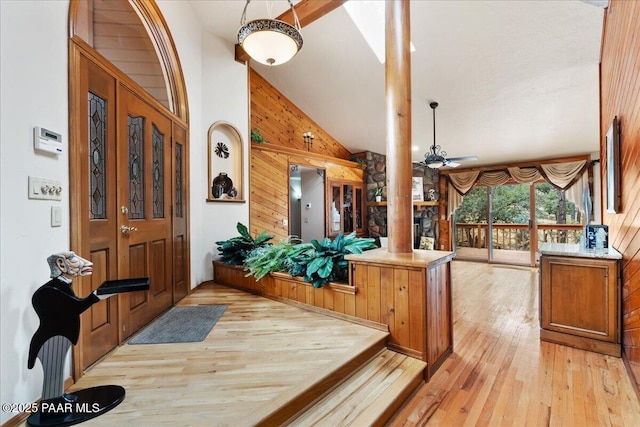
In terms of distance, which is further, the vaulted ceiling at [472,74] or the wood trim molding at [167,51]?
the vaulted ceiling at [472,74]

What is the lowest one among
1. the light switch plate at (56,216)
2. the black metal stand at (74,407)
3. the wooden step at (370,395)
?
the wooden step at (370,395)

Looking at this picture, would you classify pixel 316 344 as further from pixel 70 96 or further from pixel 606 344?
pixel 606 344

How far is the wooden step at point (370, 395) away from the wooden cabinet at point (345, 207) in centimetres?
432

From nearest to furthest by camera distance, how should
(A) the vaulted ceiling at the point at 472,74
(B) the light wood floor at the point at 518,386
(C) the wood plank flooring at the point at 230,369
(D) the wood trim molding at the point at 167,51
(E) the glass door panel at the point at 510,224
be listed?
(C) the wood plank flooring at the point at 230,369
(B) the light wood floor at the point at 518,386
(D) the wood trim molding at the point at 167,51
(A) the vaulted ceiling at the point at 472,74
(E) the glass door panel at the point at 510,224

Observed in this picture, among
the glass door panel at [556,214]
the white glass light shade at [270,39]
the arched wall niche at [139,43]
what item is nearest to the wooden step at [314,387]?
the white glass light shade at [270,39]

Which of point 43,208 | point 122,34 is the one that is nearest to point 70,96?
point 43,208

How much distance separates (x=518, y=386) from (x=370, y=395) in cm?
112

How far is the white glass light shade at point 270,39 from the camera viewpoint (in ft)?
6.45

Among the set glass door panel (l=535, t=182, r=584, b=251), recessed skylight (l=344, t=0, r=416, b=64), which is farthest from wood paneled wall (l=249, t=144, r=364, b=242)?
glass door panel (l=535, t=182, r=584, b=251)

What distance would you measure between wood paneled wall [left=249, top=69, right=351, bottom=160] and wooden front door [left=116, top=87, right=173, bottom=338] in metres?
2.51

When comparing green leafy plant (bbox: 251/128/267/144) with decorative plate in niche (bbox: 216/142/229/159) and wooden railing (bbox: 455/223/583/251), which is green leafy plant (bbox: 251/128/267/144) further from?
wooden railing (bbox: 455/223/583/251)

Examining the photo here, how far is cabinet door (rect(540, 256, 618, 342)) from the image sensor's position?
2385mm

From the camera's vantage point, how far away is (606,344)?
2398 millimetres

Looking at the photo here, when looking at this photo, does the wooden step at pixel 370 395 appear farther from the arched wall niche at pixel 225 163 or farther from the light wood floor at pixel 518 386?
the arched wall niche at pixel 225 163
